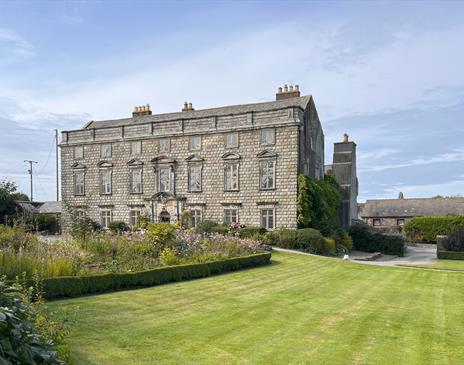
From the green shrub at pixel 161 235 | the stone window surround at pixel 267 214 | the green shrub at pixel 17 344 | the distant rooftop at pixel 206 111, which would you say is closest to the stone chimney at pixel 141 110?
the distant rooftop at pixel 206 111

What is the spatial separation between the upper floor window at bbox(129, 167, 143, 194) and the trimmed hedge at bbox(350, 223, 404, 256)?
680 inches

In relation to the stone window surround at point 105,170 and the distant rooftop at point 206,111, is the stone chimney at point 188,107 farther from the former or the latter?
the stone window surround at point 105,170

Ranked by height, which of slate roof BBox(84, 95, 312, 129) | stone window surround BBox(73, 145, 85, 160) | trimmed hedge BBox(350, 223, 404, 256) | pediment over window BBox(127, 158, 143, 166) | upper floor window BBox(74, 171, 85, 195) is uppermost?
slate roof BBox(84, 95, 312, 129)

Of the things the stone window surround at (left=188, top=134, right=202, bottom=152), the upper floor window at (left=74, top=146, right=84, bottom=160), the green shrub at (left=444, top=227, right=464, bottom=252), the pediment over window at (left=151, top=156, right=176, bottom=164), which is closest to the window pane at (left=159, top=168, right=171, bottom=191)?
the pediment over window at (left=151, top=156, right=176, bottom=164)

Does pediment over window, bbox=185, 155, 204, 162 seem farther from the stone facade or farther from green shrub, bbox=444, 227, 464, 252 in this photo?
green shrub, bbox=444, 227, 464, 252

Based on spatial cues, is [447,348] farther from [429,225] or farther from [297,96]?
Answer: [429,225]

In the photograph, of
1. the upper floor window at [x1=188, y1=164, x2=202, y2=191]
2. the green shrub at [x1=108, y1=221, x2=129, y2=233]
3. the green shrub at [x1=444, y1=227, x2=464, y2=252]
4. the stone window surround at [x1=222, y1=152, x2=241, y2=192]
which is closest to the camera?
the green shrub at [x1=444, y1=227, x2=464, y2=252]

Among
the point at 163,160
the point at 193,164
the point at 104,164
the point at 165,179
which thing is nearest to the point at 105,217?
the point at 104,164

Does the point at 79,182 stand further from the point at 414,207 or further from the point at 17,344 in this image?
the point at 414,207

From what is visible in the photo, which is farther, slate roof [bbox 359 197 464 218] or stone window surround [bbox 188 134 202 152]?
slate roof [bbox 359 197 464 218]

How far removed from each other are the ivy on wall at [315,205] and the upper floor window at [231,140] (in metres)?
5.42

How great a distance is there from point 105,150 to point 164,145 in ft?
18.8

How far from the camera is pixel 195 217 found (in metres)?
33.2

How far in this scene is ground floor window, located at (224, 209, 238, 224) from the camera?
31.8 meters
